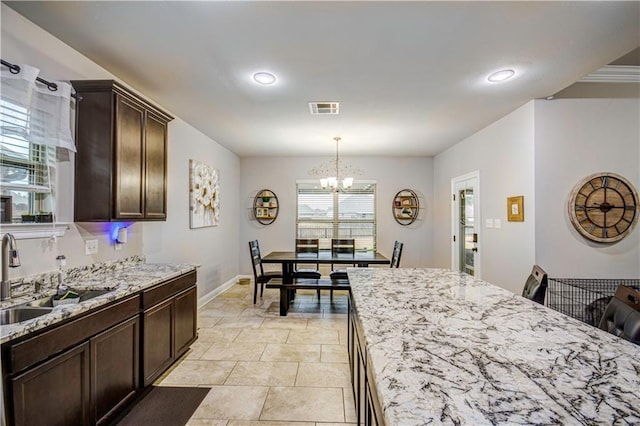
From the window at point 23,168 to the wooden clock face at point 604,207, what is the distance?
15.8 feet

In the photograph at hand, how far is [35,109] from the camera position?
2002 millimetres

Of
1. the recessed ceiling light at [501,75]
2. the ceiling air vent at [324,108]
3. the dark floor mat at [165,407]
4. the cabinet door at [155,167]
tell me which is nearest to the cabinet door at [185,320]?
the dark floor mat at [165,407]

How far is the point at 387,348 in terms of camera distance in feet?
3.96

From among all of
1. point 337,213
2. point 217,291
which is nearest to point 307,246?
point 337,213

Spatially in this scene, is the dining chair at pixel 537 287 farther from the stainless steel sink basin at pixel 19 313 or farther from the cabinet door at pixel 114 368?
the stainless steel sink basin at pixel 19 313

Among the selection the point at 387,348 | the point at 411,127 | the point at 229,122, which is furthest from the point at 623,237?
the point at 229,122

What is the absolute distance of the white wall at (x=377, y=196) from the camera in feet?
21.6

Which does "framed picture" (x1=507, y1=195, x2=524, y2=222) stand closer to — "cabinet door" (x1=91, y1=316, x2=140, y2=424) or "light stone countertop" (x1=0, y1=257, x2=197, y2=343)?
"light stone countertop" (x1=0, y1=257, x2=197, y2=343)

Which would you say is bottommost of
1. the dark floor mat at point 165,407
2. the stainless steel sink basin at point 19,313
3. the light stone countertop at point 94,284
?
the dark floor mat at point 165,407

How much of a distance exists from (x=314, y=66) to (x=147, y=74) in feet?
4.97

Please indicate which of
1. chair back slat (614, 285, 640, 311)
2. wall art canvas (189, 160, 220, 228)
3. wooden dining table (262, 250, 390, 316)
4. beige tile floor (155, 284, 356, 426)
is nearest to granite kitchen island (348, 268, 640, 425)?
chair back slat (614, 285, 640, 311)

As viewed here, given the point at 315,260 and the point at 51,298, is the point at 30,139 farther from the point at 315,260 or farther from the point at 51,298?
the point at 315,260

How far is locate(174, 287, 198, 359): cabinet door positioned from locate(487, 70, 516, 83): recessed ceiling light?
3.49 m

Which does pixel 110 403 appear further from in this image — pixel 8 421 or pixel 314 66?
pixel 314 66
